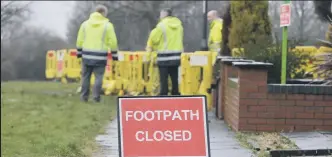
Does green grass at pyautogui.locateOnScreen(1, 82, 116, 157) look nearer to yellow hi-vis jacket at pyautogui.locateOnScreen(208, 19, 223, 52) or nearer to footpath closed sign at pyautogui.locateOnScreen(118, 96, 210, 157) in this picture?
footpath closed sign at pyautogui.locateOnScreen(118, 96, 210, 157)

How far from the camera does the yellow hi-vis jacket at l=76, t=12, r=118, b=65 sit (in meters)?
12.8

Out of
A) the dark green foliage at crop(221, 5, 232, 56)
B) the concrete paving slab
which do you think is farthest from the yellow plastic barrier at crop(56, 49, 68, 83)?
the concrete paving slab

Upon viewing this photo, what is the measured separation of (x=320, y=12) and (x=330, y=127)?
33.7 feet

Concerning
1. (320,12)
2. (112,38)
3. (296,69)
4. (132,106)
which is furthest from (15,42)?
(132,106)

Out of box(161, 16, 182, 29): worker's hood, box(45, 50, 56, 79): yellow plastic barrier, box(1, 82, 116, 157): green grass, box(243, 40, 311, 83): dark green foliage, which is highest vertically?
box(161, 16, 182, 29): worker's hood

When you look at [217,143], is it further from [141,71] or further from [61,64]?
[61,64]

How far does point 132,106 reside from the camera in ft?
19.6

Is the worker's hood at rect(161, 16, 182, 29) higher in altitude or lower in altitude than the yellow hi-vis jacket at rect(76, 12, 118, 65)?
higher

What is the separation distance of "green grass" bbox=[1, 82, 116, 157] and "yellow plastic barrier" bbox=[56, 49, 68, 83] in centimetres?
909

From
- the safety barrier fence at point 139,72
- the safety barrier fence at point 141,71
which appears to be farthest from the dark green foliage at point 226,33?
the safety barrier fence at point 139,72

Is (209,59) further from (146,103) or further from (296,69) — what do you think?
(146,103)

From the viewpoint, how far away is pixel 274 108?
27.0ft

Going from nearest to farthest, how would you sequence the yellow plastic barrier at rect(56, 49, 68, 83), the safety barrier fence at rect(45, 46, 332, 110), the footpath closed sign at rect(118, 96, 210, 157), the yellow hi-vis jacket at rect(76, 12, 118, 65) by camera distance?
1. the footpath closed sign at rect(118, 96, 210, 157)
2. the safety barrier fence at rect(45, 46, 332, 110)
3. the yellow hi-vis jacket at rect(76, 12, 118, 65)
4. the yellow plastic barrier at rect(56, 49, 68, 83)

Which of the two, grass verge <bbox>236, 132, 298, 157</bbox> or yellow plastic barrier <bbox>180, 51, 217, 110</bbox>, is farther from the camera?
yellow plastic barrier <bbox>180, 51, 217, 110</bbox>
